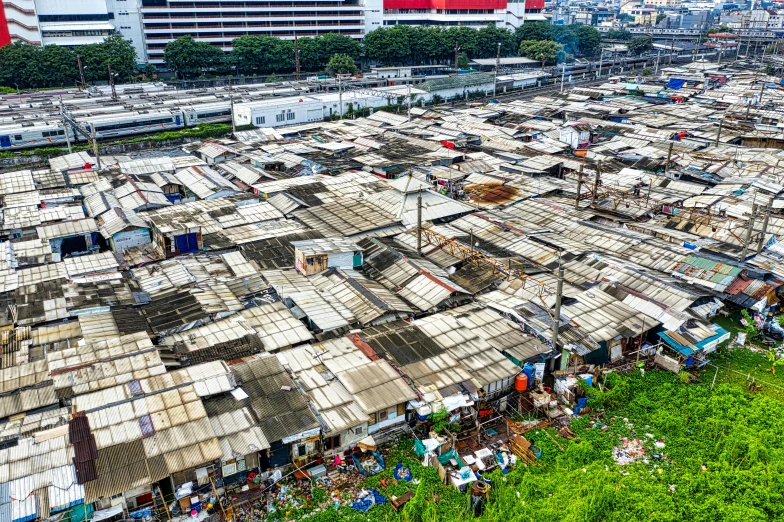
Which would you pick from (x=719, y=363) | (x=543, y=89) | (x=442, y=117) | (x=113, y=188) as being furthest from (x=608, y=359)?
(x=543, y=89)

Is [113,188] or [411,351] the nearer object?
[411,351]

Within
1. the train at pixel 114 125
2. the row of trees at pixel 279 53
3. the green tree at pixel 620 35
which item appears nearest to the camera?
the train at pixel 114 125

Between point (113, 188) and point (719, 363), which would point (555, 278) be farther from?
point (113, 188)

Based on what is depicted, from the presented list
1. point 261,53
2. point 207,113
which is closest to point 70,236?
point 207,113

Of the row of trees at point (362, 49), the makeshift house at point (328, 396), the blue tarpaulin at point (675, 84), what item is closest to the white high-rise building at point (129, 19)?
the row of trees at point (362, 49)

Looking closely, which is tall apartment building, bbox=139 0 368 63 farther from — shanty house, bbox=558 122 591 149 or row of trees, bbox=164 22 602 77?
shanty house, bbox=558 122 591 149

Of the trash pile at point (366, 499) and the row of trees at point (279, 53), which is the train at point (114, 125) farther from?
the trash pile at point (366, 499)

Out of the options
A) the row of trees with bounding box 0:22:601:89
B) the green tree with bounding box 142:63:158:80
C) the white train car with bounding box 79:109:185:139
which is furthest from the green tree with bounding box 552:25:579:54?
the white train car with bounding box 79:109:185:139

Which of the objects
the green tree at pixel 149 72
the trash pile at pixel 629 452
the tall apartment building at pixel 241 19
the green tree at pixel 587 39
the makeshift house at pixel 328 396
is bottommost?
the trash pile at pixel 629 452
